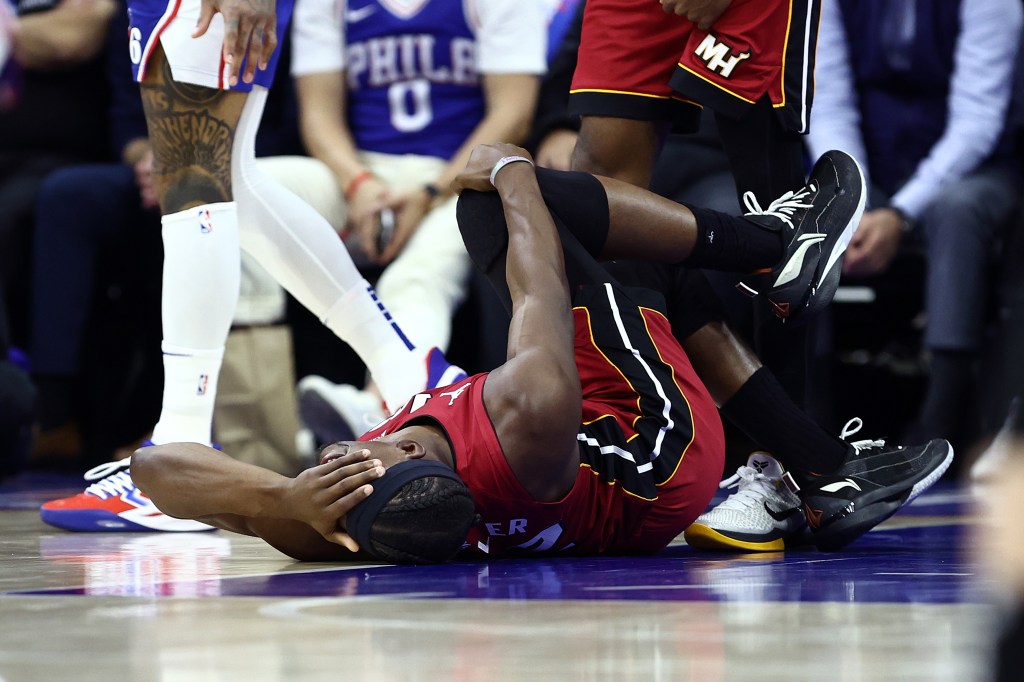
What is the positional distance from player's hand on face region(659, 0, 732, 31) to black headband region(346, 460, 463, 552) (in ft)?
2.90

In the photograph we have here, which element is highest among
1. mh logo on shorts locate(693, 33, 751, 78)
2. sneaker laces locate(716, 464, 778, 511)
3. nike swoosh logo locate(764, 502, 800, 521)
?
mh logo on shorts locate(693, 33, 751, 78)

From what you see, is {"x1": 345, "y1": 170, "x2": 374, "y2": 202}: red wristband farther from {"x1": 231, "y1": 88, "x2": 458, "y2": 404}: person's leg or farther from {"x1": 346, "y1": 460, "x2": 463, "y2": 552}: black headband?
{"x1": 346, "y1": 460, "x2": 463, "y2": 552}: black headband

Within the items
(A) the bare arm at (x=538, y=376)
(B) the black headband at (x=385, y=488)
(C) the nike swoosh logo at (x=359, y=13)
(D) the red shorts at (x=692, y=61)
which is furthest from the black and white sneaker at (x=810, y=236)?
(C) the nike swoosh logo at (x=359, y=13)

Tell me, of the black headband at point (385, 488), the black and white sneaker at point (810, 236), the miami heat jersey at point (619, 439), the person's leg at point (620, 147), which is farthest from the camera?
the person's leg at point (620, 147)

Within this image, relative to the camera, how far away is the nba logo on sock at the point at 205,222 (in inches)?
88.5

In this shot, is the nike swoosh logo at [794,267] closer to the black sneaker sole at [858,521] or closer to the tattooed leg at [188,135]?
the black sneaker sole at [858,521]

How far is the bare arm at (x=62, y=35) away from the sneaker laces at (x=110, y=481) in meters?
1.89

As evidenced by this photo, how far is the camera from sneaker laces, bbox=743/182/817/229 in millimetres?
2072

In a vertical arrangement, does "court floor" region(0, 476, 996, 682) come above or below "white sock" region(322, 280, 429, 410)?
below

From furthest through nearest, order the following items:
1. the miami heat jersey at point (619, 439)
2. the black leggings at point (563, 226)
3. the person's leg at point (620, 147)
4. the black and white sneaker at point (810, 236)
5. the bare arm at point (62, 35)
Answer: the bare arm at point (62, 35)
the person's leg at point (620, 147)
the black and white sneaker at point (810, 236)
the black leggings at point (563, 226)
the miami heat jersey at point (619, 439)

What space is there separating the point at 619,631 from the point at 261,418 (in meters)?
2.17

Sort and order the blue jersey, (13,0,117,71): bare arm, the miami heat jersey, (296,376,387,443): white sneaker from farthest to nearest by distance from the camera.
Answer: (13,0,117,71): bare arm
the blue jersey
(296,376,387,443): white sneaker
the miami heat jersey

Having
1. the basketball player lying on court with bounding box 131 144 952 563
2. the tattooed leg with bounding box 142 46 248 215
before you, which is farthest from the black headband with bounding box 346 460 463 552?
the tattooed leg with bounding box 142 46 248 215

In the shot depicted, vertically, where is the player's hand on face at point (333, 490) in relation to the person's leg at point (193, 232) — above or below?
below
